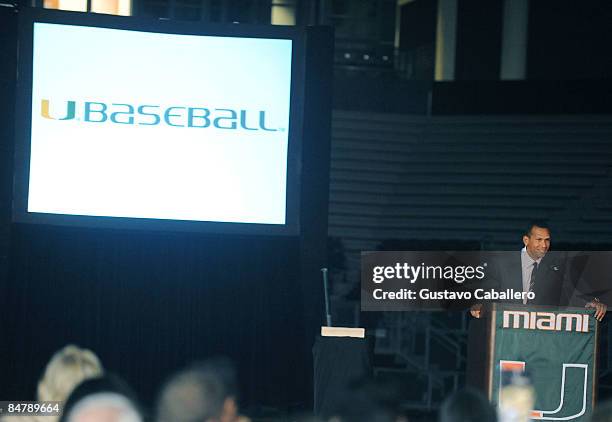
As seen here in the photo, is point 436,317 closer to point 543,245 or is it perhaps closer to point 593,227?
point 593,227

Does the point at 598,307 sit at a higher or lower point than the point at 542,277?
lower

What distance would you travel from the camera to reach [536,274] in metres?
5.18

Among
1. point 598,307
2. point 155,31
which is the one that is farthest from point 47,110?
point 598,307

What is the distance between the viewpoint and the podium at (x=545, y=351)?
4965mm

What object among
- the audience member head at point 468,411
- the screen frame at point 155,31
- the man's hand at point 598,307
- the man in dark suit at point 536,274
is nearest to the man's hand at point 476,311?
the man in dark suit at point 536,274

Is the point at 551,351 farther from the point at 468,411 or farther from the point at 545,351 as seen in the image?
the point at 468,411

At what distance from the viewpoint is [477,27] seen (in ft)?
53.5

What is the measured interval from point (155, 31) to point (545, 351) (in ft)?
10.3

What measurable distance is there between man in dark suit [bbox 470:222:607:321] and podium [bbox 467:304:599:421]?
0.39 ft

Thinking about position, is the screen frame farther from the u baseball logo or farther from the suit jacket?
the u baseball logo

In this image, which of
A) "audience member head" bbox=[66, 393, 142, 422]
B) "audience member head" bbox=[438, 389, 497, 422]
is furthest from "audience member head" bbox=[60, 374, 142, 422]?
"audience member head" bbox=[438, 389, 497, 422]

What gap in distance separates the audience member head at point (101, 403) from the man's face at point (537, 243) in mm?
3758

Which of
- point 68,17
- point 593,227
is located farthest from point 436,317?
point 68,17

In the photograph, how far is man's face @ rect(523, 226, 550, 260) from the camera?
515 centimetres
